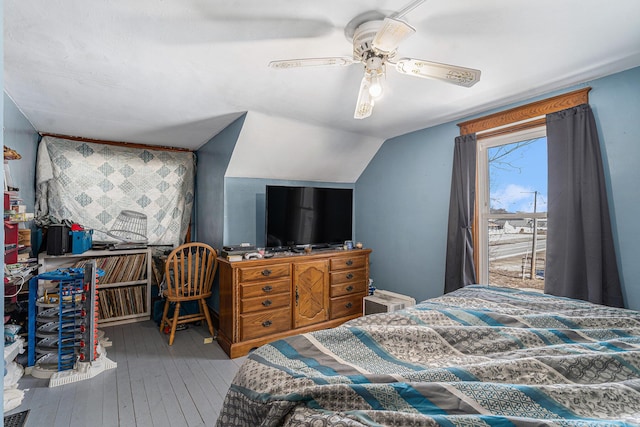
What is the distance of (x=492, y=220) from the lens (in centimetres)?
292

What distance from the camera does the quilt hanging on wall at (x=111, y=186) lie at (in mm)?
3463

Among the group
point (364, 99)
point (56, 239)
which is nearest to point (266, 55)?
point (364, 99)

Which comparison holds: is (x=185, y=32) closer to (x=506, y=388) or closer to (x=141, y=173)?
(x=506, y=388)

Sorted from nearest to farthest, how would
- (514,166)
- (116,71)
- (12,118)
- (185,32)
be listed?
(185,32), (116,71), (12,118), (514,166)

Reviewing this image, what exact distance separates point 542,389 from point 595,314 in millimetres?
963

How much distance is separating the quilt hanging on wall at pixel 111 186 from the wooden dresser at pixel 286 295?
1.62 m

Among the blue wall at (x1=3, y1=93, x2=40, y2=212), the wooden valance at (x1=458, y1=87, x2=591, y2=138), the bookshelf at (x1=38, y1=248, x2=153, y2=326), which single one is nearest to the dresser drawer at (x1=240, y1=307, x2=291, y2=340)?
the bookshelf at (x1=38, y1=248, x2=153, y2=326)

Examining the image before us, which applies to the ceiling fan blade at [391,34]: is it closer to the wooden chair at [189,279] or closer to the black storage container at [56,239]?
the wooden chair at [189,279]

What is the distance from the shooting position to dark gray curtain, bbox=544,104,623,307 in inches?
82.7

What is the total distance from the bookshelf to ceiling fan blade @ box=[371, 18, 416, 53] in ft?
11.6

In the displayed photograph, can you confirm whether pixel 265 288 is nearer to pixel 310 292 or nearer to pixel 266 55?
pixel 310 292

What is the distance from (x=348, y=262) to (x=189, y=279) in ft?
5.65

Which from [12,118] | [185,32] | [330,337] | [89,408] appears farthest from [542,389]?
[12,118]

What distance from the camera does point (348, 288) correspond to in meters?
3.56
